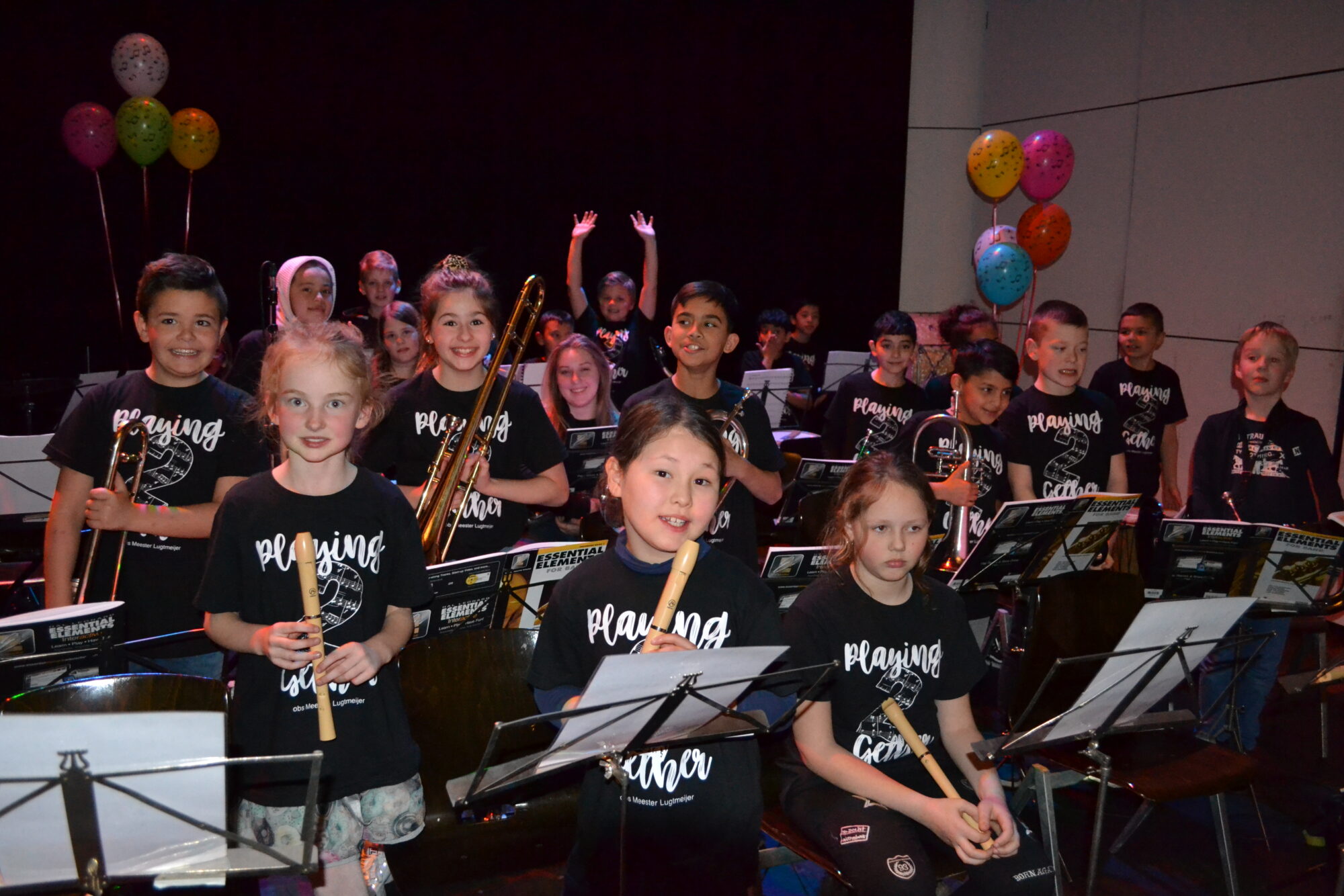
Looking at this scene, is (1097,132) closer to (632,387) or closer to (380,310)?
(632,387)

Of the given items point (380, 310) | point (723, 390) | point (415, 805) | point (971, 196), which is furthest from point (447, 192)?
point (415, 805)

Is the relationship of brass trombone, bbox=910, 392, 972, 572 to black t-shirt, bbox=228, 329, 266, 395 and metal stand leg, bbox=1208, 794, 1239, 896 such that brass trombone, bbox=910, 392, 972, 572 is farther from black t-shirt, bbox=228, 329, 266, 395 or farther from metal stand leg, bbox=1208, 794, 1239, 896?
black t-shirt, bbox=228, 329, 266, 395

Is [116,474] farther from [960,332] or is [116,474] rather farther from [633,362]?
[960,332]

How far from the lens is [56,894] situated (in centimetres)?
197

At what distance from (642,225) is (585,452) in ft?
13.3

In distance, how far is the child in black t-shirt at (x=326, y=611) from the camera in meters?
2.23

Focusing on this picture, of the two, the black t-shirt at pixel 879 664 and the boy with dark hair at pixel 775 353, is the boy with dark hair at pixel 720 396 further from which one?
the boy with dark hair at pixel 775 353

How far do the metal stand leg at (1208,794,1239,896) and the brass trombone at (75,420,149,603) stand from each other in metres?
3.07

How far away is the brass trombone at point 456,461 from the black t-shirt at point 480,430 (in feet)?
0.15

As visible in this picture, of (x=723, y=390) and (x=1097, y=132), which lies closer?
(x=723, y=390)

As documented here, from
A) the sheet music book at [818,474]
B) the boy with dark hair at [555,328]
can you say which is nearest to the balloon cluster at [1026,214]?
the boy with dark hair at [555,328]

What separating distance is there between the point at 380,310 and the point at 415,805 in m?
4.19

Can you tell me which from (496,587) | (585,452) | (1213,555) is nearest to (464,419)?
(496,587)

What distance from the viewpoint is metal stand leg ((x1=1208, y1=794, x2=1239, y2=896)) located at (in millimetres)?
2955
